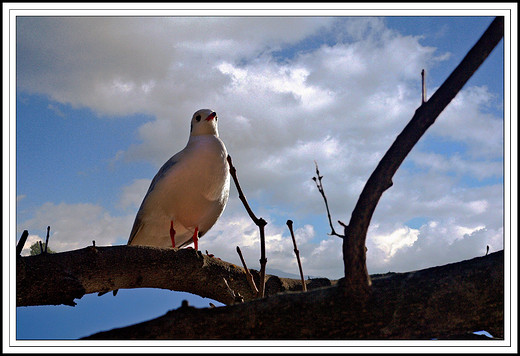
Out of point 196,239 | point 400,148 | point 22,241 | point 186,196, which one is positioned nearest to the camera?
point 400,148

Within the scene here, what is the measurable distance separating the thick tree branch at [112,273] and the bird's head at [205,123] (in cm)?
144

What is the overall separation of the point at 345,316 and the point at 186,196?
2298mm

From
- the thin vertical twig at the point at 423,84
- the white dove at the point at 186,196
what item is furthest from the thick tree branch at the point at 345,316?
the white dove at the point at 186,196

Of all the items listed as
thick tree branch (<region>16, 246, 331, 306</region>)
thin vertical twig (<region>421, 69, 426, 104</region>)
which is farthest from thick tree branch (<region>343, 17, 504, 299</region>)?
thick tree branch (<region>16, 246, 331, 306</region>)

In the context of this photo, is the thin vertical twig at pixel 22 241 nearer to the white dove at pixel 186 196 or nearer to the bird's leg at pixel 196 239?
the white dove at pixel 186 196

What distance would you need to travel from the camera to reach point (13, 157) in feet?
7.44

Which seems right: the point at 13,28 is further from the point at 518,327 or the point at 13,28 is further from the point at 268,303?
the point at 518,327

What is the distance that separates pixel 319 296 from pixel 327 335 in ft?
0.46

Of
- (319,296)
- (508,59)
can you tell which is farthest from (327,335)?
(508,59)

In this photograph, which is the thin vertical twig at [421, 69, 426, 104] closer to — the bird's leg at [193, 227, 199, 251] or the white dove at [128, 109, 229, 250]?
the white dove at [128, 109, 229, 250]

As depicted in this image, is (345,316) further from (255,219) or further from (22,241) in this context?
(22,241)

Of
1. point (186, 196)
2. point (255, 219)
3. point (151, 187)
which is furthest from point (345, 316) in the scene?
point (151, 187)

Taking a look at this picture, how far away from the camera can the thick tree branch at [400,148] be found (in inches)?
64.7

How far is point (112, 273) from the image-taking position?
113 inches
